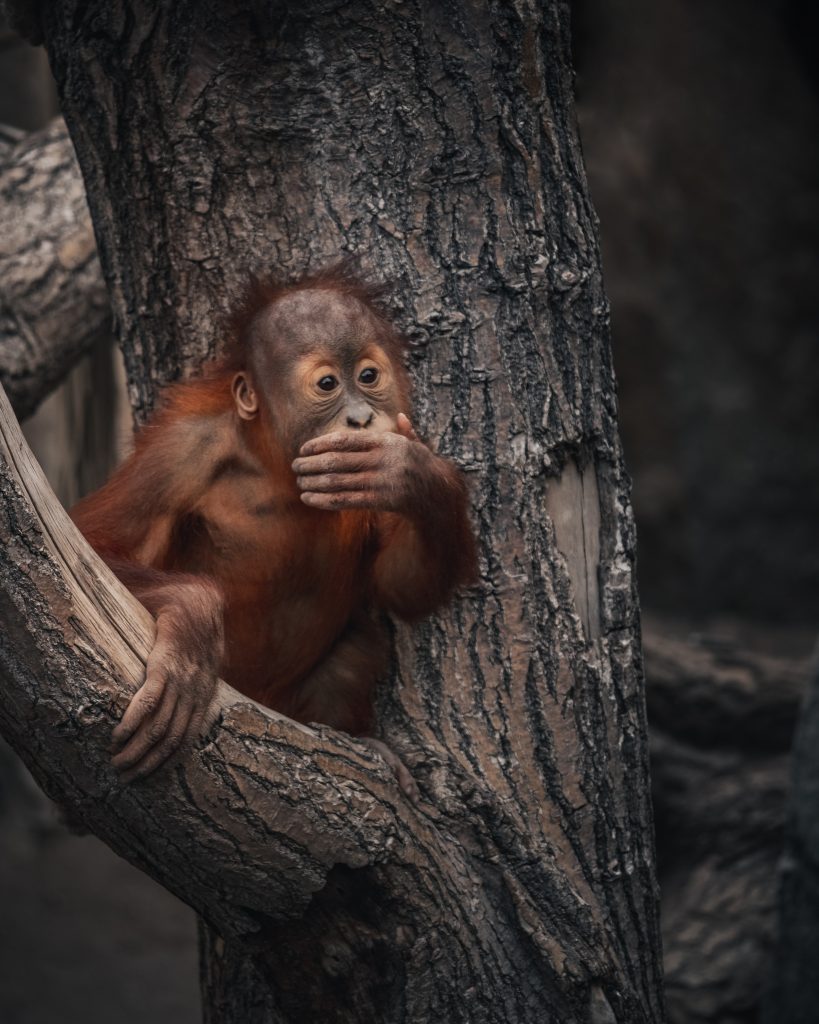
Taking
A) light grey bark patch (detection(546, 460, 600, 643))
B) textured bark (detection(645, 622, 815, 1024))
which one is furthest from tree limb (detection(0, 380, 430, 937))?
textured bark (detection(645, 622, 815, 1024))

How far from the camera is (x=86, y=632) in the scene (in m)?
2.07

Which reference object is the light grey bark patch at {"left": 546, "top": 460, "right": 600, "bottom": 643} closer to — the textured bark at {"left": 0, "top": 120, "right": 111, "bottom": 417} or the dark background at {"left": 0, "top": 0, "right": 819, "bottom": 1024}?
the textured bark at {"left": 0, "top": 120, "right": 111, "bottom": 417}

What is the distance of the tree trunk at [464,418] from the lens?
2.48m

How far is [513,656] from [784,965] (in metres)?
1.79

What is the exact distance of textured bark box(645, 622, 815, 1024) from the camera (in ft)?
14.2

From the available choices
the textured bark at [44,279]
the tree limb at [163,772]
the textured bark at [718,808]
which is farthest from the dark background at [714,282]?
the tree limb at [163,772]

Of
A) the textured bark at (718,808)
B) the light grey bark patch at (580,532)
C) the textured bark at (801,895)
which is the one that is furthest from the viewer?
the textured bark at (718,808)

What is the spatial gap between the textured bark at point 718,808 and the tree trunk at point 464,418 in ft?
5.96

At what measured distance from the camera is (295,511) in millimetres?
2832

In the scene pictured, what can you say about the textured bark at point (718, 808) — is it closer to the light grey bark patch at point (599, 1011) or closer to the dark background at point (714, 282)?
the dark background at point (714, 282)

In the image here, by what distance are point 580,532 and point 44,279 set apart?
1.96 metres

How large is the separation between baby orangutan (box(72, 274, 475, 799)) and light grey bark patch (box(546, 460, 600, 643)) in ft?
0.72

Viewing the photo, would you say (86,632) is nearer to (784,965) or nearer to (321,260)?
(321,260)

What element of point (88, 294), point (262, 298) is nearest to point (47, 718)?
point (262, 298)
